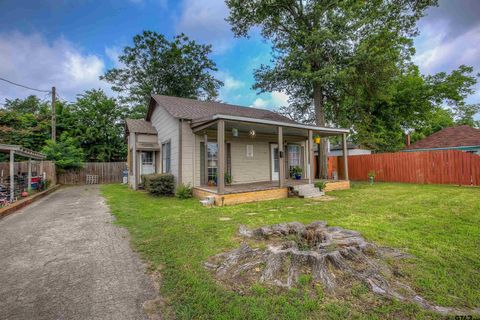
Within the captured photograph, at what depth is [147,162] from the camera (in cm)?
1236

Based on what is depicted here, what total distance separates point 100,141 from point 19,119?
5756mm

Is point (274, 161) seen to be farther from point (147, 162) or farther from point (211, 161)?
point (147, 162)

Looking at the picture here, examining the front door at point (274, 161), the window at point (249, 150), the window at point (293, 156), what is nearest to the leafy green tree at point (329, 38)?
the window at point (293, 156)

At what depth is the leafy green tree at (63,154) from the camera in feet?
49.7

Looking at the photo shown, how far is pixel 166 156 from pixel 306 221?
316 inches

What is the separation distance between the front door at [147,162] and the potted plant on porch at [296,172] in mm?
7980

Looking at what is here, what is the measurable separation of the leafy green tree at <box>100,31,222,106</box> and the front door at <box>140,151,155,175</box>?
42.8ft

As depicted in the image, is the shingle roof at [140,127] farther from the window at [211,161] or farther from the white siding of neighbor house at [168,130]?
the window at [211,161]

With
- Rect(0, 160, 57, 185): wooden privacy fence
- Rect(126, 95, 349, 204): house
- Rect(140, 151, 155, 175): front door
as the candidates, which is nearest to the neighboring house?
Rect(126, 95, 349, 204): house

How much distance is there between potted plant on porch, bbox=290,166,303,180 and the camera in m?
12.4

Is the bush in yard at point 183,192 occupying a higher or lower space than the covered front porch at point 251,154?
lower

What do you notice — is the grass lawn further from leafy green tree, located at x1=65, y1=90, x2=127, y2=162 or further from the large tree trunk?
leafy green tree, located at x1=65, y1=90, x2=127, y2=162

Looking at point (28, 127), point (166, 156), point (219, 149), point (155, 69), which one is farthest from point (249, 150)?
point (28, 127)

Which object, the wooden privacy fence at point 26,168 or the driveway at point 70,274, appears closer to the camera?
the driveway at point 70,274
